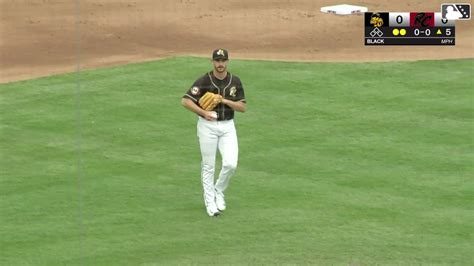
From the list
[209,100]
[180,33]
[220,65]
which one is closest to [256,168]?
[209,100]

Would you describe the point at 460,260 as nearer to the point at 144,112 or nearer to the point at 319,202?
the point at 319,202

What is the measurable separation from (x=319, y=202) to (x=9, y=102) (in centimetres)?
770

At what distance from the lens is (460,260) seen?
1466 cm

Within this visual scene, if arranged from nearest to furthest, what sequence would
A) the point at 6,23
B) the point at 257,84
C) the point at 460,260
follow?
the point at 460,260 → the point at 257,84 → the point at 6,23

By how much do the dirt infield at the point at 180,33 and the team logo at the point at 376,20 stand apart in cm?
29

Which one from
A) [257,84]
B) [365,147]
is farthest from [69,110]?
[365,147]

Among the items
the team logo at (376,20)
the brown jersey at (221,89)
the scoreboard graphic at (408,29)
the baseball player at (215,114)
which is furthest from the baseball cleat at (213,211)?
the team logo at (376,20)

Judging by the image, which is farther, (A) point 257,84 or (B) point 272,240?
(A) point 257,84

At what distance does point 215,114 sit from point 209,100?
19 cm

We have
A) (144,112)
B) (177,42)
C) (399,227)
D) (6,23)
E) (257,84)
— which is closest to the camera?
(399,227)

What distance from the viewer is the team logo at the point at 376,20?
2862 cm

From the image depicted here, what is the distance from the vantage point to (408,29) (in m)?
28.5

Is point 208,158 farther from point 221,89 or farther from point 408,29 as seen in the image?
point 408,29

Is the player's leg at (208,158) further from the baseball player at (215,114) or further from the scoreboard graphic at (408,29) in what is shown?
the scoreboard graphic at (408,29)
